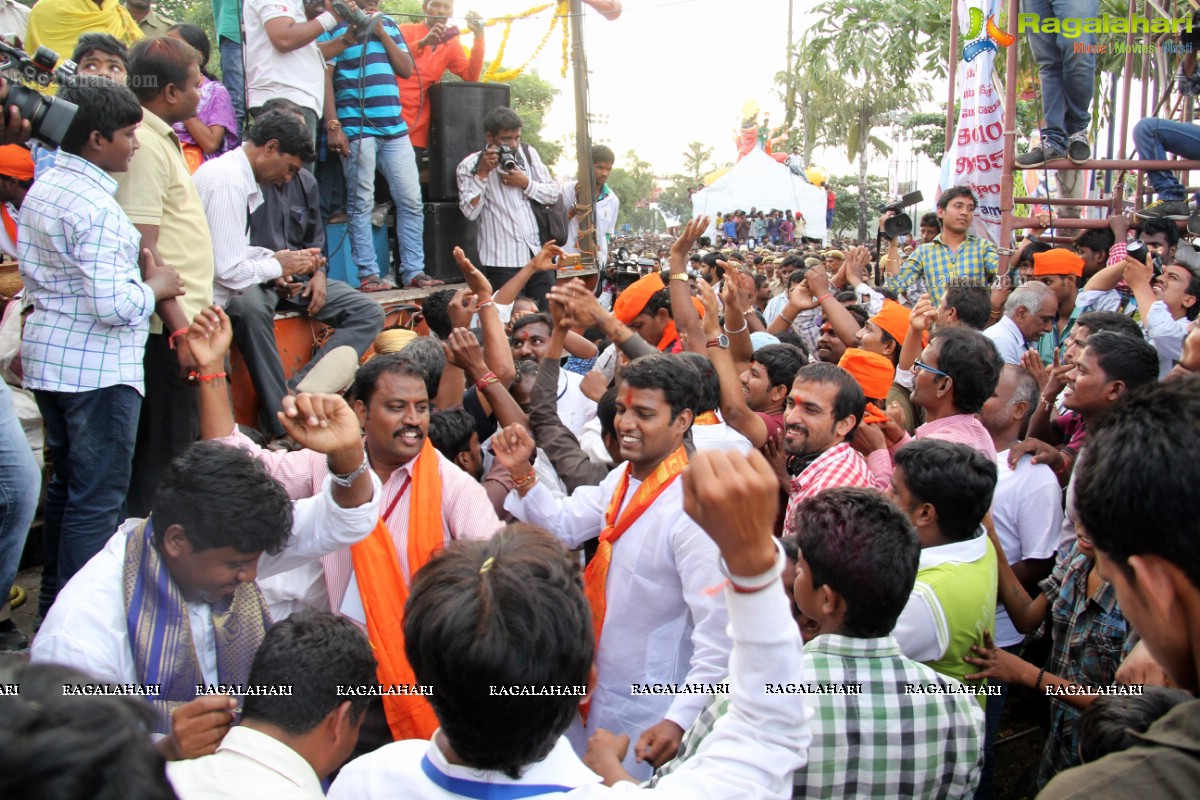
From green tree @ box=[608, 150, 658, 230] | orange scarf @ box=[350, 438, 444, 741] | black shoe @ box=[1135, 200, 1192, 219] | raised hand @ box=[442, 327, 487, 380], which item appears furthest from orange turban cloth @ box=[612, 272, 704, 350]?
green tree @ box=[608, 150, 658, 230]

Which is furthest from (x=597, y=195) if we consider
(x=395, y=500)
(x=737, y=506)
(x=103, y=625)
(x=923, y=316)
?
(x=737, y=506)

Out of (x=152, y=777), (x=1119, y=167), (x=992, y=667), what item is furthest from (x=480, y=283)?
(x=1119, y=167)

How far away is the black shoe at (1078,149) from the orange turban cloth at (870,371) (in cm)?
335

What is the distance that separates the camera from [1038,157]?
20.5 ft

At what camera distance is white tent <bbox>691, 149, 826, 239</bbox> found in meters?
26.9

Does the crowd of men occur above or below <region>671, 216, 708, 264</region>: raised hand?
below

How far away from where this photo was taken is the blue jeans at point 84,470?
3006 mm

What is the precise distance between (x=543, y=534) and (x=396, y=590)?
1093 millimetres

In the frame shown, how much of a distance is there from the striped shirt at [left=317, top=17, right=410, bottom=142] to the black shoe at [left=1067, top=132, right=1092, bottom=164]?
4836 millimetres

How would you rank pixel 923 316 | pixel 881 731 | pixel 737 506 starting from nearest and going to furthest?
pixel 737 506, pixel 881 731, pixel 923 316

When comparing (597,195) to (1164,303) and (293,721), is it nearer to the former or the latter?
(1164,303)

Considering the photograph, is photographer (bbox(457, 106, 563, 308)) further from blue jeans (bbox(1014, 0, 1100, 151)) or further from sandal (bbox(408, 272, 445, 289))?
blue jeans (bbox(1014, 0, 1100, 151))

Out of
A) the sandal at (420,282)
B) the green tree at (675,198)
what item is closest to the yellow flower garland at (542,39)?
the sandal at (420,282)

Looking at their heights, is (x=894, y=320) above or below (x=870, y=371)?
above
